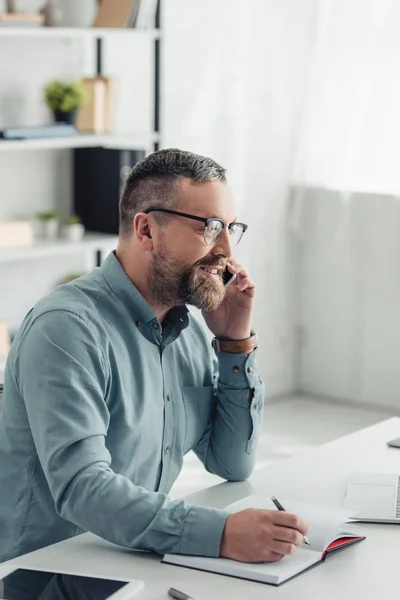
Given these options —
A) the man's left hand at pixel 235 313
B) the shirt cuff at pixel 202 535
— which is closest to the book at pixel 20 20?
the man's left hand at pixel 235 313

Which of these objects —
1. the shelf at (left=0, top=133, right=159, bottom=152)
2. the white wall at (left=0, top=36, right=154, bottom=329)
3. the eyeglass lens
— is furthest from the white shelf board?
the eyeglass lens

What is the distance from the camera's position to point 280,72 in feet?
16.2

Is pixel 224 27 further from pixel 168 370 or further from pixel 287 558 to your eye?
pixel 287 558

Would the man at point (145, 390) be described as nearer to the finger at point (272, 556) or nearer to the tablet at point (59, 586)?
the finger at point (272, 556)

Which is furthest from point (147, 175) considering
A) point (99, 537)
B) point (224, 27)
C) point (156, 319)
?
point (224, 27)

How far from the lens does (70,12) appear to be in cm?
380

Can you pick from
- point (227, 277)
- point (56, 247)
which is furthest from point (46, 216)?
point (227, 277)

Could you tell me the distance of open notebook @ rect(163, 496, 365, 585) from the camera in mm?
1485

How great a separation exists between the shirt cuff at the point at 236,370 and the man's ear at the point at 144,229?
1.02 feet

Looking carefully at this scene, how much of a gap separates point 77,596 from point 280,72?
152 inches

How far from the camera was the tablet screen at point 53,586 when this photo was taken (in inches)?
54.7

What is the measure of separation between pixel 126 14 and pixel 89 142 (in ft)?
1.60

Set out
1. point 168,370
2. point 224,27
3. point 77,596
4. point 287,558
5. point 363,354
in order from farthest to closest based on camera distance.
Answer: point 363,354, point 224,27, point 168,370, point 287,558, point 77,596

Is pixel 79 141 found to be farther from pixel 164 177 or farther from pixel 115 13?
pixel 164 177
